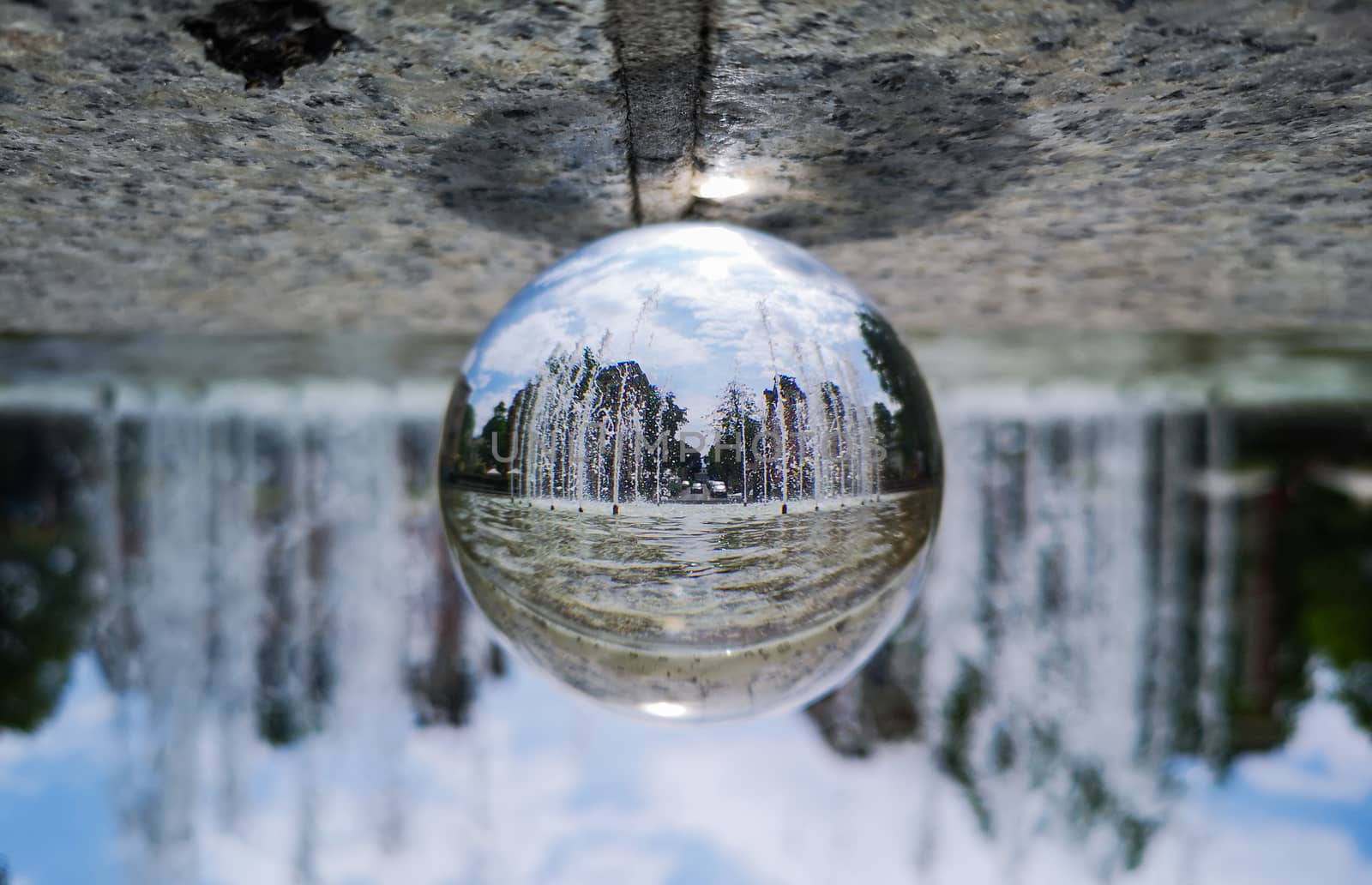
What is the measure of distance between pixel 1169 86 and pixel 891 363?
0.30m

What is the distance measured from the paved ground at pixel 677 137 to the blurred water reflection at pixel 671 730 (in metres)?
1.88

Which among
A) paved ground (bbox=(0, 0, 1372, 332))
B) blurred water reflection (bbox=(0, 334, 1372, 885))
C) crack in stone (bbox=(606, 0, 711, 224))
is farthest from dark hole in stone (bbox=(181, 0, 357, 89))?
blurred water reflection (bbox=(0, 334, 1372, 885))

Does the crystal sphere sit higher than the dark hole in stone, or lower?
lower

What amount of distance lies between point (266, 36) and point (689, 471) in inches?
16.3

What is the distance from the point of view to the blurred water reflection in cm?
335

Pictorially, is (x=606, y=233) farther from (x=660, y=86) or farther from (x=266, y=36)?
(x=266, y=36)

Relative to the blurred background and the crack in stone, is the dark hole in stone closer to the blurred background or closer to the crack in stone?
the blurred background

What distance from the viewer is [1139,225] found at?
1084 mm

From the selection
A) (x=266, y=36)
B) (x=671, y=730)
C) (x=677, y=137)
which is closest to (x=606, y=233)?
(x=677, y=137)

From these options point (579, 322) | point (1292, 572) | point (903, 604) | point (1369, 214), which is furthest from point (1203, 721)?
point (579, 322)

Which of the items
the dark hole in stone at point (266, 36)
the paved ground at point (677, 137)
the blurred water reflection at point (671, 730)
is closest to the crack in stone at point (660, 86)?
the paved ground at point (677, 137)

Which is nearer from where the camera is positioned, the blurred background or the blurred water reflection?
the blurred background

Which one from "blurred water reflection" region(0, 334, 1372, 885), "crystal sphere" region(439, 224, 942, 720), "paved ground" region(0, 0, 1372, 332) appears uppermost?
"paved ground" region(0, 0, 1372, 332)

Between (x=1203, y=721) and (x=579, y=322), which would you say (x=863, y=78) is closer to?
(x=579, y=322)
